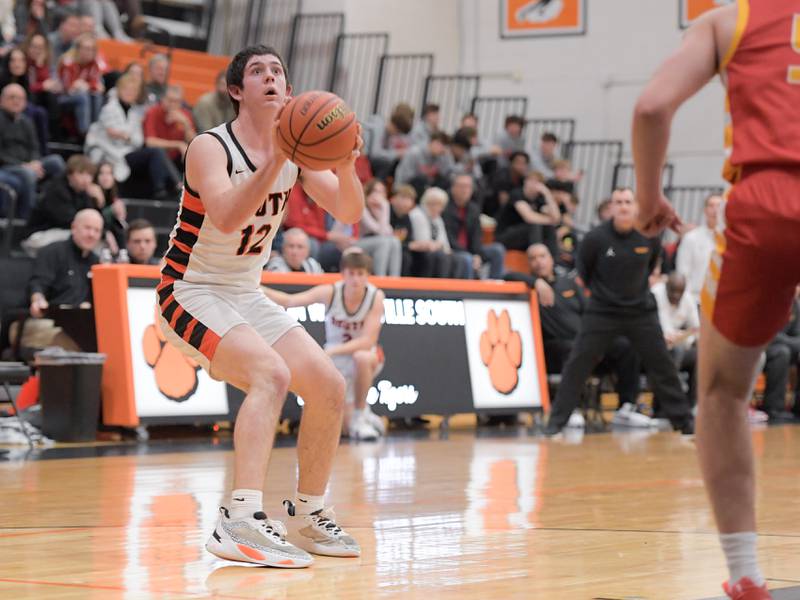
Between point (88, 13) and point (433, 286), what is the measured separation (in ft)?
26.7

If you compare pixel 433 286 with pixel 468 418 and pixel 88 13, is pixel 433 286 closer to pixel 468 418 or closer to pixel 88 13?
pixel 468 418

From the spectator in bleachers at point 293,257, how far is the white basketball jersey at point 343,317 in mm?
907

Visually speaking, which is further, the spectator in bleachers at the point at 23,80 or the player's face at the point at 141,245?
the spectator in bleachers at the point at 23,80

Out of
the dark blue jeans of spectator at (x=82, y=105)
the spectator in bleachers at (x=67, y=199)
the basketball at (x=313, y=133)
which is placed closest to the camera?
the basketball at (x=313, y=133)

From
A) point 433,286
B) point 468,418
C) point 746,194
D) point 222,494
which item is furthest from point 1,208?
point 746,194

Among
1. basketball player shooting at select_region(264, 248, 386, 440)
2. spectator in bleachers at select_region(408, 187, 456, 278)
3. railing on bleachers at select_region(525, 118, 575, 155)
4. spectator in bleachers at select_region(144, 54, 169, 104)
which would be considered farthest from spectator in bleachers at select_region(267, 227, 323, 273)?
railing on bleachers at select_region(525, 118, 575, 155)

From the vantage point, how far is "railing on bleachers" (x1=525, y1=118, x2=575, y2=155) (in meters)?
22.8

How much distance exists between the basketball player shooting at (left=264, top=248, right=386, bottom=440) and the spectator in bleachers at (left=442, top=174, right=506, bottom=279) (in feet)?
16.7

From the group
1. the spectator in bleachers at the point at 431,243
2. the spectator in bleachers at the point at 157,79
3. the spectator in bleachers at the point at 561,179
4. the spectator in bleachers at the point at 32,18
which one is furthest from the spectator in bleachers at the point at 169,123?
the spectator in bleachers at the point at 561,179

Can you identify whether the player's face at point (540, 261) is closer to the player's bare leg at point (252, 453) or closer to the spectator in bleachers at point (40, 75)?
the spectator in bleachers at point (40, 75)

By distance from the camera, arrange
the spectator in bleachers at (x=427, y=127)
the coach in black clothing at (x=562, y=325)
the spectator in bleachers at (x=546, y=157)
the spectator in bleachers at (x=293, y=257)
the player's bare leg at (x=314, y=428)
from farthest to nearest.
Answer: the spectator in bleachers at (x=546, y=157) < the spectator in bleachers at (x=427, y=127) < the coach in black clothing at (x=562, y=325) < the spectator in bleachers at (x=293, y=257) < the player's bare leg at (x=314, y=428)

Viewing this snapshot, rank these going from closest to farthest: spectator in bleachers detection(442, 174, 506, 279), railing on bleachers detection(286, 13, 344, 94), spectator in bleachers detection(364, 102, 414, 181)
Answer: spectator in bleachers detection(442, 174, 506, 279) → spectator in bleachers detection(364, 102, 414, 181) → railing on bleachers detection(286, 13, 344, 94)

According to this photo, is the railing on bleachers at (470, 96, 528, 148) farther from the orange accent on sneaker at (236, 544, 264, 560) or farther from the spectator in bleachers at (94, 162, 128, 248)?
the orange accent on sneaker at (236, 544, 264, 560)

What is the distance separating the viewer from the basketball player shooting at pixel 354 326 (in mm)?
11445
